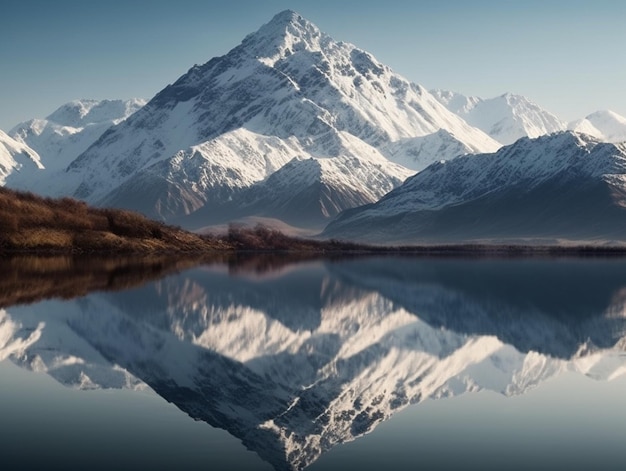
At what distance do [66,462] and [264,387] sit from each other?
8.53m

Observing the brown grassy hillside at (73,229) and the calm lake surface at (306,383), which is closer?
the calm lake surface at (306,383)

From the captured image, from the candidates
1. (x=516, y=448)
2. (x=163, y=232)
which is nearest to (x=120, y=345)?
(x=516, y=448)

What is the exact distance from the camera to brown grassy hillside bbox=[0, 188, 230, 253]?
413 ft

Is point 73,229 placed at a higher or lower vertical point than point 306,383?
higher

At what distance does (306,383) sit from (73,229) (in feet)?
378

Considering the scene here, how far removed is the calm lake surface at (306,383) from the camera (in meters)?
19.9

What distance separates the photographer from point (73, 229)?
5379 inches

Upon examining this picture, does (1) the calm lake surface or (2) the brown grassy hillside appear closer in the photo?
(1) the calm lake surface

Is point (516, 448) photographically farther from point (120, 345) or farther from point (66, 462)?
point (120, 345)

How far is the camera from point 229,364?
30.4 meters

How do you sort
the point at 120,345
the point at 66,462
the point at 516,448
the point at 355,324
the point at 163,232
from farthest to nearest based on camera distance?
the point at 163,232, the point at 355,324, the point at 120,345, the point at 516,448, the point at 66,462

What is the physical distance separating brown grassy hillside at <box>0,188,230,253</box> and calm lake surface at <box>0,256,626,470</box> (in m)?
74.4

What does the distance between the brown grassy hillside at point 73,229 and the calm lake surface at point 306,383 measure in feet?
244

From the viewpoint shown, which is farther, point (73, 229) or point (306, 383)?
point (73, 229)
